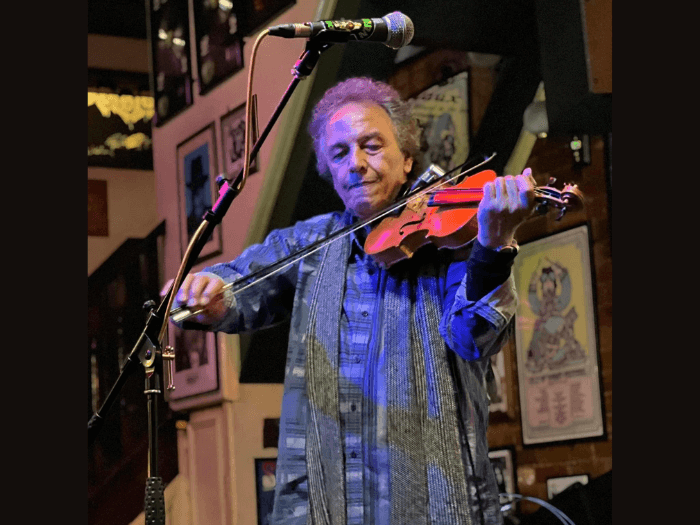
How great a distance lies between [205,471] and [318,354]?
1.10 meters

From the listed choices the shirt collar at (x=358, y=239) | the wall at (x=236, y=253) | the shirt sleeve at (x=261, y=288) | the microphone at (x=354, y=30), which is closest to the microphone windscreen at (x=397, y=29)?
the microphone at (x=354, y=30)

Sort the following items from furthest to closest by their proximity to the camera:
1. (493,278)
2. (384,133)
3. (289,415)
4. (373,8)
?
(373,8)
(384,133)
(289,415)
(493,278)

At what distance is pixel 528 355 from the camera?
3146mm

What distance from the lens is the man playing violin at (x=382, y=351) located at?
63.9 inches

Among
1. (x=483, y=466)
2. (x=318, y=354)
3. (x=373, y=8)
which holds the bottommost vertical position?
(x=483, y=466)

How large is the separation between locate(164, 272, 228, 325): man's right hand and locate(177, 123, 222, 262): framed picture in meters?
1.02

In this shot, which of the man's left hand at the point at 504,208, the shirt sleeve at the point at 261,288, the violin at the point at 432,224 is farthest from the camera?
the shirt sleeve at the point at 261,288

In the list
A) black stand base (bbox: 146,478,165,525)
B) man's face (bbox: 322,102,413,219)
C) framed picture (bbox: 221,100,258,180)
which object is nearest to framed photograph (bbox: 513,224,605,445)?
framed picture (bbox: 221,100,258,180)

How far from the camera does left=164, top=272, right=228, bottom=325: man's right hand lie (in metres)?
1.75

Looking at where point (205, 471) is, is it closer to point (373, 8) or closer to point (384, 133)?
point (384, 133)

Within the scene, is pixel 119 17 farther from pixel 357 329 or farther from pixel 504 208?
pixel 504 208

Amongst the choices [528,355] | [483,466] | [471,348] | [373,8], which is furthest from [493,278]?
[528,355]

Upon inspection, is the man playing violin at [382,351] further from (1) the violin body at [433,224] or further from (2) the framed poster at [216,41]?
(2) the framed poster at [216,41]

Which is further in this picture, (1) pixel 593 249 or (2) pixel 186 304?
(1) pixel 593 249
